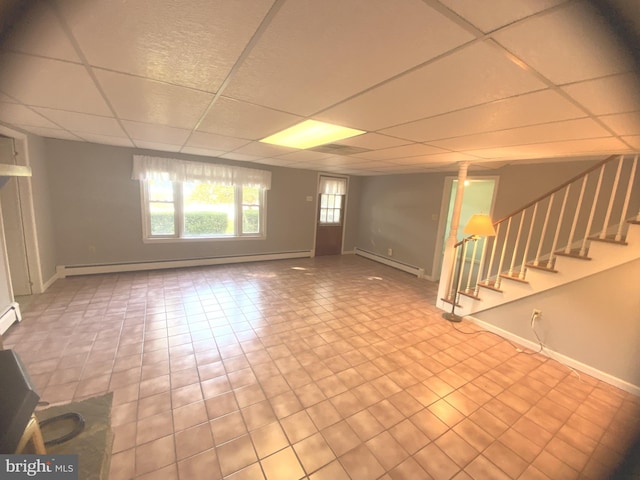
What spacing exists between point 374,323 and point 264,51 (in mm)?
3012

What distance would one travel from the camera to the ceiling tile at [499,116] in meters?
1.32

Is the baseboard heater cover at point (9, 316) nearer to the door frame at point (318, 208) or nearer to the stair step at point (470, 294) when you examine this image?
the door frame at point (318, 208)

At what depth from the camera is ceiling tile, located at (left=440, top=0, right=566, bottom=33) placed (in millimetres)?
695

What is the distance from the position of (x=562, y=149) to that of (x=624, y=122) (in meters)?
0.97

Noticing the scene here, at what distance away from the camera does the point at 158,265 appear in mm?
4695

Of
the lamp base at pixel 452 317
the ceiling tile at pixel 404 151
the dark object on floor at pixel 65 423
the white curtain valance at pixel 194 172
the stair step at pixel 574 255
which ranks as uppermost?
the ceiling tile at pixel 404 151

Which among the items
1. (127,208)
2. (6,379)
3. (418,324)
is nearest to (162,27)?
(6,379)

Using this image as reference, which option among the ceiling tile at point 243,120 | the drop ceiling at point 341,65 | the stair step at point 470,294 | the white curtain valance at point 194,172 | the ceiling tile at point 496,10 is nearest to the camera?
the ceiling tile at point 496,10

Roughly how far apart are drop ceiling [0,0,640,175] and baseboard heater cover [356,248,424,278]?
3516mm

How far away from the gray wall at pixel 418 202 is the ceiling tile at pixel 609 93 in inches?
101

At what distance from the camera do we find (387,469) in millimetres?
1478

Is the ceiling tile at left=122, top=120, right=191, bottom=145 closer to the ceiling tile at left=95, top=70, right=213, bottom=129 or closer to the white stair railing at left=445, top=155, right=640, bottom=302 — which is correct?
the ceiling tile at left=95, top=70, right=213, bottom=129

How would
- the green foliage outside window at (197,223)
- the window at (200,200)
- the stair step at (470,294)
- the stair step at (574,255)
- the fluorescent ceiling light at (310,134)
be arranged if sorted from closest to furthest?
the fluorescent ceiling light at (310,134) → the stair step at (574,255) → the stair step at (470,294) → the window at (200,200) → the green foliage outside window at (197,223)

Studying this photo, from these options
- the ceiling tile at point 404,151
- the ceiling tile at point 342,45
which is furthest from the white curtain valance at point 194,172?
the ceiling tile at point 342,45
